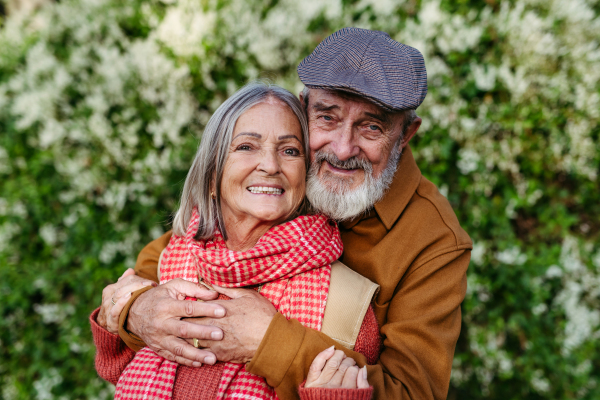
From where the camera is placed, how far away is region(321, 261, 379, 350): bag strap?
1.73 m

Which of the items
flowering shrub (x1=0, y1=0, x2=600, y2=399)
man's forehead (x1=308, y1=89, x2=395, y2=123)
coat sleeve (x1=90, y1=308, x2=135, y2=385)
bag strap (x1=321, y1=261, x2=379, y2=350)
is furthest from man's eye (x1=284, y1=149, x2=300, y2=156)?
flowering shrub (x1=0, y1=0, x2=600, y2=399)

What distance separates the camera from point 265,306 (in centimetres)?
176

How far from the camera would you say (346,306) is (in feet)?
5.82

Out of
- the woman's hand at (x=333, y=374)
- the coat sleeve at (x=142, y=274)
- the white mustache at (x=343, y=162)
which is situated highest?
the white mustache at (x=343, y=162)

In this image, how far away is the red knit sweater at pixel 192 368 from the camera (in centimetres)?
150

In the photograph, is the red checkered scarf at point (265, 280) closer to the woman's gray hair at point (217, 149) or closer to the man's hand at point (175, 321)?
the man's hand at point (175, 321)

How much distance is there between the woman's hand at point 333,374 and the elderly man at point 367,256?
0.06 meters

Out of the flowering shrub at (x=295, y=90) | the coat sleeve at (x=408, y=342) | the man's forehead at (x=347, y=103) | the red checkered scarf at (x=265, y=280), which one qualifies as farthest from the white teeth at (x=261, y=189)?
the flowering shrub at (x=295, y=90)

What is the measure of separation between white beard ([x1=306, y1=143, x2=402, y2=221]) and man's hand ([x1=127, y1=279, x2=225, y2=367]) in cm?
70

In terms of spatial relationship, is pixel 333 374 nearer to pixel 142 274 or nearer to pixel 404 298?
pixel 404 298

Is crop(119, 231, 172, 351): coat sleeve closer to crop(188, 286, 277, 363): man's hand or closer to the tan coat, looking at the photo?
the tan coat

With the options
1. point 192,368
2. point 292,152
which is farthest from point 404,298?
point 192,368

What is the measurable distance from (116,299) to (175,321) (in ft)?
1.61

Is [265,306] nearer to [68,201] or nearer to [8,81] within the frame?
[68,201]
